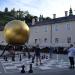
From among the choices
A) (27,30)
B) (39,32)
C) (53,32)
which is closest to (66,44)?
(53,32)

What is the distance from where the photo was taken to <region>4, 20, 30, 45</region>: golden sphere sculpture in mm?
5117

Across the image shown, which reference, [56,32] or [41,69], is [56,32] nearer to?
[56,32]

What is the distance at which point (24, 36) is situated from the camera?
17.1 ft

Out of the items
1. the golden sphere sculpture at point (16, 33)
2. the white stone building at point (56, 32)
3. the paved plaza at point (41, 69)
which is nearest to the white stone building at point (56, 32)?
the white stone building at point (56, 32)

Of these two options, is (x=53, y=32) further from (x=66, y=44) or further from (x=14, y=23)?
(x=14, y=23)

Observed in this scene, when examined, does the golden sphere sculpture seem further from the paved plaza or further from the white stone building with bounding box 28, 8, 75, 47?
the white stone building with bounding box 28, 8, 75, 47

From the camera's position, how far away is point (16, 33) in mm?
5129

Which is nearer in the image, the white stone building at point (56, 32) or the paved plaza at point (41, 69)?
the paved plaza at point (41, 69)

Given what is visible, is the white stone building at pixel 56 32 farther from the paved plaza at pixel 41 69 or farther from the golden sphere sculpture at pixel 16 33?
the golden sphere sculpture at pixel 16 33

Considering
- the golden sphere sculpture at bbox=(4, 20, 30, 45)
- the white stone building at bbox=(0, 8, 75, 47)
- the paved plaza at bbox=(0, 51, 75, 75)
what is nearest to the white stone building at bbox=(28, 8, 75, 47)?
the white stone building at bbox=(0, 8, 75, 47)

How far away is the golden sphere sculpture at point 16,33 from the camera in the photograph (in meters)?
5.12

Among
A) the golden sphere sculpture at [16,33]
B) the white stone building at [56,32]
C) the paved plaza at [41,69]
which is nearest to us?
the golden sphere sculpture at [16,33]

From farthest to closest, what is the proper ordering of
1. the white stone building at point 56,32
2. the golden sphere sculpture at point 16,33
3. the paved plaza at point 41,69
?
the white stone building at point 56,32, the paved plaza at point 41,69, the golden sphere sculpture at point 16,33

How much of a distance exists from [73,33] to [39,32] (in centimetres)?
1138
